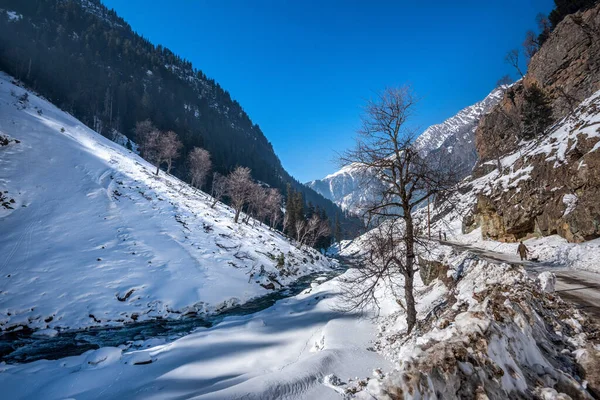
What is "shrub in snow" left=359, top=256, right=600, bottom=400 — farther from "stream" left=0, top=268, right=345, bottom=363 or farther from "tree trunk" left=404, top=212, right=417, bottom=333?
"stream" left=0, top=268, right=345, bottom=363

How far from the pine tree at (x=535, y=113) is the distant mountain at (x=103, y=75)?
225ft

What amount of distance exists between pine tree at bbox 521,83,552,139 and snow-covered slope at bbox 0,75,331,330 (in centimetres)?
4047

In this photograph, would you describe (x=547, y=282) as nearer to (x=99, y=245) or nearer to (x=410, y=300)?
(x=410, y=300)

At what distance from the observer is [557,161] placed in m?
17.2

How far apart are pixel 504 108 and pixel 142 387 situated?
6245 cm

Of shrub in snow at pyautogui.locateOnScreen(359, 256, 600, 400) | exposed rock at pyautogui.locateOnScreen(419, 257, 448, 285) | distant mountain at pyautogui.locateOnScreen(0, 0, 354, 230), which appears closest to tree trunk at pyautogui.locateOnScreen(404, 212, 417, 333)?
shrub in snow at pyautogui.locateOnScreen(359, 256, 600, 400)

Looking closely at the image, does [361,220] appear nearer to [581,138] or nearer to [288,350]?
[288,350]

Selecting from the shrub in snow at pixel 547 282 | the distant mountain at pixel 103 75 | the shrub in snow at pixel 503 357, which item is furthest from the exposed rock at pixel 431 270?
the distant mountain at pixel 103 75

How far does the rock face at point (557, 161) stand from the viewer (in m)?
14.6

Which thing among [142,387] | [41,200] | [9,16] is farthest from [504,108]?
[9,16]

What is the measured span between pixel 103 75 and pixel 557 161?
430 ft

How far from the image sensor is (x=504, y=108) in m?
45.3

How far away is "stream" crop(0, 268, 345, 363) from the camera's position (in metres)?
10.4

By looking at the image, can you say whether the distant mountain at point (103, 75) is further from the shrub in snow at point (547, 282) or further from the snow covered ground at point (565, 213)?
the shrub in snow at point (547, 282)
